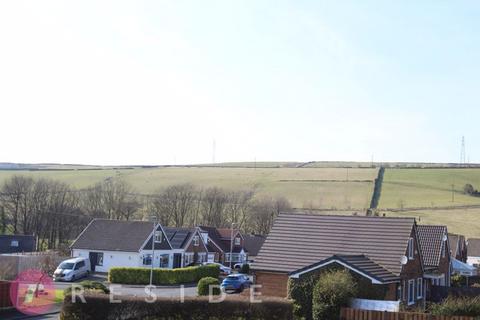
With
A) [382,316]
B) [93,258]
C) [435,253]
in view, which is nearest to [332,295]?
[382,316]

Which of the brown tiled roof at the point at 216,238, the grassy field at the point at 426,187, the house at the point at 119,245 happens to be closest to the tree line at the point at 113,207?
the brown tiled roof at the point at 216,238

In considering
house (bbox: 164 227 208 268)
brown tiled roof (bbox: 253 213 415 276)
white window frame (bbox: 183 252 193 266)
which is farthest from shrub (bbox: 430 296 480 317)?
white window frame (bbox: 183 252 193 266)

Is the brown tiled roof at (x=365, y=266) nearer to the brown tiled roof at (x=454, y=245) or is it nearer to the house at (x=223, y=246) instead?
the brown tiled roof at (x=454, y=245)

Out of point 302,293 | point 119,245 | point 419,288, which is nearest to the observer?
point 302,293

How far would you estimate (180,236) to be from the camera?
70562 millimetres

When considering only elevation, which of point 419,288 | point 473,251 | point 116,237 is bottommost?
point 473,251

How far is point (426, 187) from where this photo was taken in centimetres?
12825

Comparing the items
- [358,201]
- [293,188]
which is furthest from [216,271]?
[293,188]

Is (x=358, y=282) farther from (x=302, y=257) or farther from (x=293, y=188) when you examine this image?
(x=293, y=188)

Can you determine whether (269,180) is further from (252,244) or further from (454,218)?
(252,244)

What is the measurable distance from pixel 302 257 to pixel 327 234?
8.31ft

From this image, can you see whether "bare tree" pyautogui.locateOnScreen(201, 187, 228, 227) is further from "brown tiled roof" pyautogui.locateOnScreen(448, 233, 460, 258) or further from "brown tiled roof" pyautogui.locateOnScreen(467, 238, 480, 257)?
"brown tiled roof" pyautogui.locateOnScreen(448, 233, 460, 258)

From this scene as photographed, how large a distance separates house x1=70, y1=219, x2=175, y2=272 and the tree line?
76.9ft

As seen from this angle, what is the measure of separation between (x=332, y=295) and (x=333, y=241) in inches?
282
